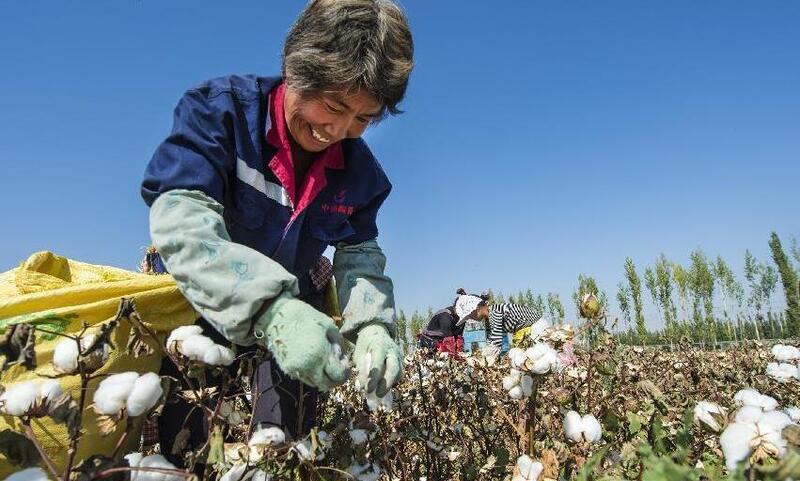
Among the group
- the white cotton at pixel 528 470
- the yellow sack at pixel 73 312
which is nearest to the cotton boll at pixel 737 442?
the white cotton at pixel 528 470

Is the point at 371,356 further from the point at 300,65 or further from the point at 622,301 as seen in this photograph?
the point at 622,301

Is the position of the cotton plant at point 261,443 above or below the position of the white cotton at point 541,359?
below

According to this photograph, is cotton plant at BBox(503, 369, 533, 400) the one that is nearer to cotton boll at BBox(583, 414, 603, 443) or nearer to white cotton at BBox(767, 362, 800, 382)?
cotton boll at BBox(583, 414, 603, 443)

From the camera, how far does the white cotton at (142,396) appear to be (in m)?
0.80

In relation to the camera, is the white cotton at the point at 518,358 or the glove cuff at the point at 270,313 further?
the white cotton at the point at 518,358

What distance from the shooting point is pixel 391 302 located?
1586 millimetres

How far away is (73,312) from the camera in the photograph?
44.5 inches

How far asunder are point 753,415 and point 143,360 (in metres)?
1.12

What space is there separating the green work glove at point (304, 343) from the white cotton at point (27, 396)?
347mm

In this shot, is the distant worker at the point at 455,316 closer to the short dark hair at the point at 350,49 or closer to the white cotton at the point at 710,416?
the short dark hair at the point at 350,49

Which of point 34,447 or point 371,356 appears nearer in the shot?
point 34,447

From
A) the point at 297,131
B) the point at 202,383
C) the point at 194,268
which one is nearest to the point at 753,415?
the point at 202,383

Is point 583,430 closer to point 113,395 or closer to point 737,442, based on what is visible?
point 737,442

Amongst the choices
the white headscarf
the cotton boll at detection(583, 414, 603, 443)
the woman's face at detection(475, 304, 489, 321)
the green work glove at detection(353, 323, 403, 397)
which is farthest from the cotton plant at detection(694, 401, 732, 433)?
the woman's face at detection(475, 304, 489, 321)
